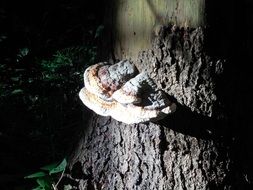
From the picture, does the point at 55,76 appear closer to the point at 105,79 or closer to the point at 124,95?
the point at 105,79

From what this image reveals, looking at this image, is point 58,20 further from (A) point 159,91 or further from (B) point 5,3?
(A) point 159,91

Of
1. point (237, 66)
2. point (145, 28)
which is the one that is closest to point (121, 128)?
point (145, 28)

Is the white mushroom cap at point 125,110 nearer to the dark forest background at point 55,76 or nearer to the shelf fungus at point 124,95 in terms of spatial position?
the shelf fungus at point 124,95

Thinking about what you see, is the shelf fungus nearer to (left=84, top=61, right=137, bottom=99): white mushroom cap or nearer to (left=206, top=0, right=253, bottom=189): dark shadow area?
(left=84, top=61, right=137, bottom=99): white mushroom cap

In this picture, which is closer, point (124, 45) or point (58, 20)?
point (124, 45)

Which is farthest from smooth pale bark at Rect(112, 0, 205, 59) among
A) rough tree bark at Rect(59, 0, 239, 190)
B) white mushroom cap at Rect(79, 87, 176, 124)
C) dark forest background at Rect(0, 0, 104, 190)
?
dark forest background at Rect(0, 0, 104, 190)
